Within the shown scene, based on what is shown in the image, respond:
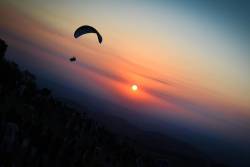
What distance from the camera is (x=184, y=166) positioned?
505 ft

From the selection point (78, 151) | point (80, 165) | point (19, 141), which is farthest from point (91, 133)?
point (19, 141)

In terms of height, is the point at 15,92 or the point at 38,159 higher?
the point at 15,92

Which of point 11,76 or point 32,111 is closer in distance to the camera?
point 32,111

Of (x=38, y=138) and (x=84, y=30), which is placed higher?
(x=84, y=30)

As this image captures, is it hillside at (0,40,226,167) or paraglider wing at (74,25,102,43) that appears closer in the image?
hillside at (0,40,226,167)

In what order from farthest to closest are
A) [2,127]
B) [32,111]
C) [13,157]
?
[32,111]
[2,127]
[13,157]

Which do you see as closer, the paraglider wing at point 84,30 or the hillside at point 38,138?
the hillside at point 38,138

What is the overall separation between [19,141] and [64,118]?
40.3 meters

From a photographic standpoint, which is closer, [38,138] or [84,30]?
[84,30]

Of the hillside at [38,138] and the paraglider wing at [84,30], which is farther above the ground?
the paraglider wing at [84,30]

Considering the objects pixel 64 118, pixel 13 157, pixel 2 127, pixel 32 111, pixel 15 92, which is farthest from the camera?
pixel 64 118

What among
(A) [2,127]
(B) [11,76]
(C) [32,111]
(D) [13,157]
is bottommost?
(D) [13,157]

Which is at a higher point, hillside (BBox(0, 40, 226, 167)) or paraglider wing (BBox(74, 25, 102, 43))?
paraglider wing (BBox(74, 25, 102, 43))

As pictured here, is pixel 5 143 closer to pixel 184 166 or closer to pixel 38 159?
pixel 38 159
